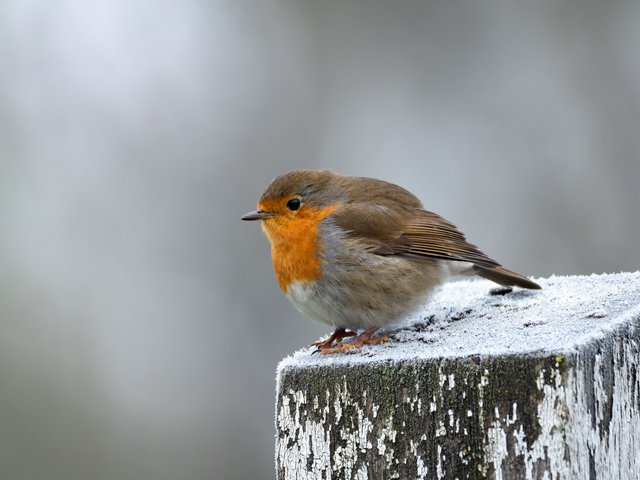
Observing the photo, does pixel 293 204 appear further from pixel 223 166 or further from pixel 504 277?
pixel 223 166

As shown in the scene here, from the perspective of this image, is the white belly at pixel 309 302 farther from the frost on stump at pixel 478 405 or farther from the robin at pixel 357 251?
the frost on stump at pixel 478 405

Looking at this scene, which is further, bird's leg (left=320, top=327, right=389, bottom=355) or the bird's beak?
the bird's beak

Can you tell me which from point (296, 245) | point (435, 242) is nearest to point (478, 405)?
point (296, 245)

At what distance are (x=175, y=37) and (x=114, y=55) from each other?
0.48 metres

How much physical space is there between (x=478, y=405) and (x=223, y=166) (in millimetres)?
4653

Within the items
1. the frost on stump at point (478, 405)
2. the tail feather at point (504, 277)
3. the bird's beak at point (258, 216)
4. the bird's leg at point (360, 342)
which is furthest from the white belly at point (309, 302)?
the frost on stump at point (478, 405)

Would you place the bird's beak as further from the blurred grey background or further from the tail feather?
the blurred grey background

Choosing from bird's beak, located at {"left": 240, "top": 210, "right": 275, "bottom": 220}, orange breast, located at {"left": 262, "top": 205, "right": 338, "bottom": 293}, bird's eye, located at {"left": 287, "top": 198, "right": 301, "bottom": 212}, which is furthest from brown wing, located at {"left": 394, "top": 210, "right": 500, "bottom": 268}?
bird's beak, located at {"left": 240, "top": 210, "right": 275, "bottom": 220}

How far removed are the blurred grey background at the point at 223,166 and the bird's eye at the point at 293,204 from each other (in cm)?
242

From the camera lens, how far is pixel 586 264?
5574 mm

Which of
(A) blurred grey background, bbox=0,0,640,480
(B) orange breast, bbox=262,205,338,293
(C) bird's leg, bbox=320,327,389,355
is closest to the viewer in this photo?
(C) bird's leg, bbox=320,327,389,355

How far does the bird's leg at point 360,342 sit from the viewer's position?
195 cm

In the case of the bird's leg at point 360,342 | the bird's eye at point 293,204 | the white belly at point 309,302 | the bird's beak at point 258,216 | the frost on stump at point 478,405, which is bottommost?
the frost on stump at point 478,405

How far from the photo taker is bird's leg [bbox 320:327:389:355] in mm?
1952
